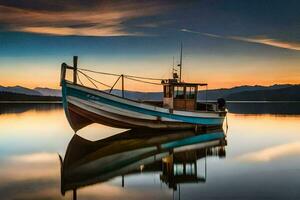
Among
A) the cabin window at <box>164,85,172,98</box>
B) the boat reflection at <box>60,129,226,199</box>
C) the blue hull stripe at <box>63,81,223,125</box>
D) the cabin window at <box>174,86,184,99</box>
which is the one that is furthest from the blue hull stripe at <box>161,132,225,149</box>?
the cabin window at <box>164,85,172,98</box>

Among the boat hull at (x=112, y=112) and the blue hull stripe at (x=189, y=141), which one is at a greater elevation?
the boat hull at (x=112, y=112)

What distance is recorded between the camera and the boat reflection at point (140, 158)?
1426 cm

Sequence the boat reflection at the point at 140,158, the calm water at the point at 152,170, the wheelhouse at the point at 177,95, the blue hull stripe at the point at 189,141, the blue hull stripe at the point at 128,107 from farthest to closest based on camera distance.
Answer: the wheelhouse at the point at 177,95
the blue hull stripe at the point at 128,107
the blue hull stripe at the point at 189,141
the boat reflection at the point at 140,158
the calm water at the point at 152,170

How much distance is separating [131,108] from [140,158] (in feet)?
29.5

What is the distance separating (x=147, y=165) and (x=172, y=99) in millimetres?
13917

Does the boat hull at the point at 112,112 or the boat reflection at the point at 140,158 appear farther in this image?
the boat hull at the point at 112,112

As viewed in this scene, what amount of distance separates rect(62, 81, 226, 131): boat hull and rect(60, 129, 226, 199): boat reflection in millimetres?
1080

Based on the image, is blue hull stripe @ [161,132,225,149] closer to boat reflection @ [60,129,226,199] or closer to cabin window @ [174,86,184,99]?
boat reflection @ [60,129,226,199]

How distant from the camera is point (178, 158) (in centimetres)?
1891

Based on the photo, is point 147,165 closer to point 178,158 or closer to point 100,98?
point 178,158

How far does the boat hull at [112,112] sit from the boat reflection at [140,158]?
1.08m

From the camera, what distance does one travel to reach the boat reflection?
14258 mm

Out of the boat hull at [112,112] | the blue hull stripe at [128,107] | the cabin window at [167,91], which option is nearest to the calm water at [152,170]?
the boat hull at [112,112]

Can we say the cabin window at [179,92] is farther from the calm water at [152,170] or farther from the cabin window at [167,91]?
the calm water at [152,170]
